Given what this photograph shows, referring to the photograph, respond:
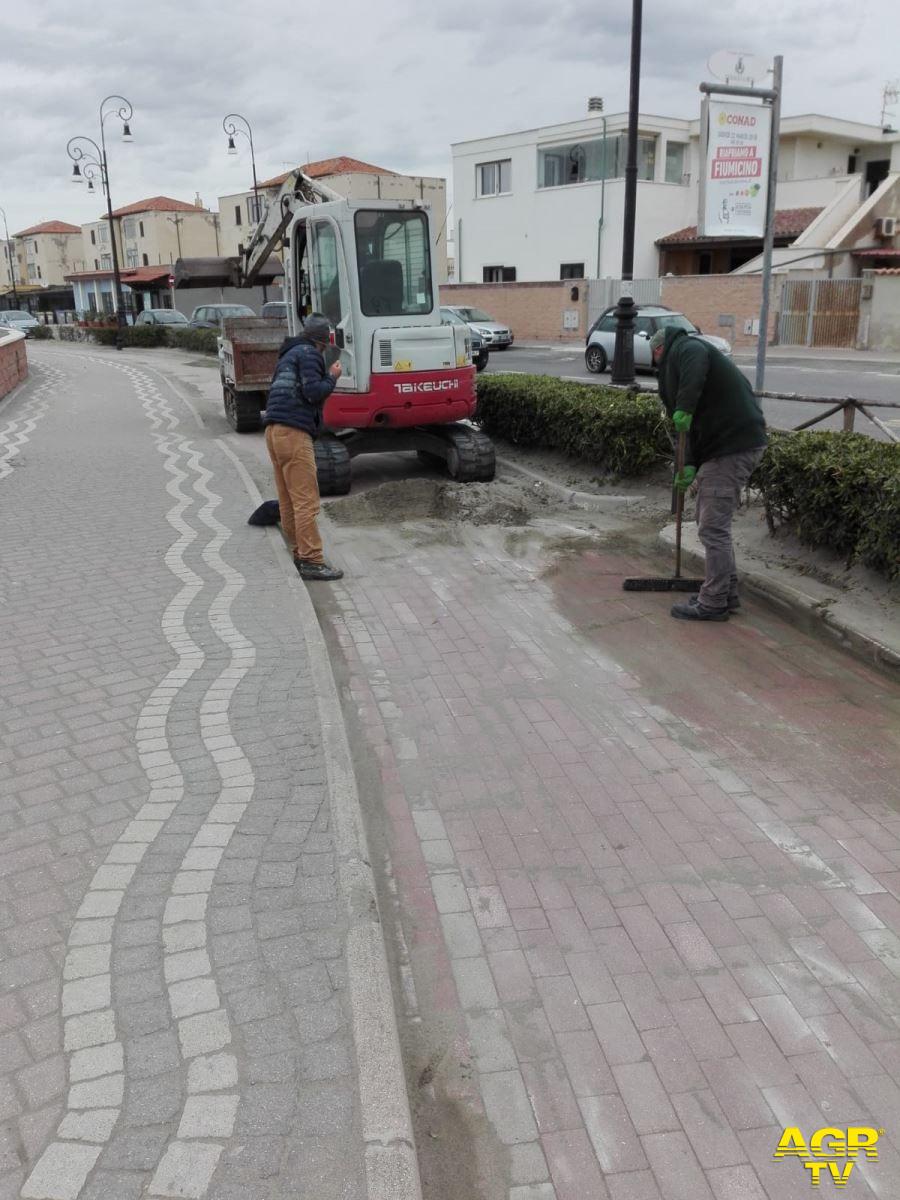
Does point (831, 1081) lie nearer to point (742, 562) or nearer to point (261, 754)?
point (261, 754)

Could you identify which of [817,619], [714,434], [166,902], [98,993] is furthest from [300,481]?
[98,993]

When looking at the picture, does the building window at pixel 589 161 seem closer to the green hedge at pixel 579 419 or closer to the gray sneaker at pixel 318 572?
the green hedge at pixel 579 419

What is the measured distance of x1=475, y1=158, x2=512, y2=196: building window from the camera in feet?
142

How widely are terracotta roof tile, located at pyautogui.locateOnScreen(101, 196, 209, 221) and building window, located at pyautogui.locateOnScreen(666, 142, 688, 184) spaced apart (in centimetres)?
4222

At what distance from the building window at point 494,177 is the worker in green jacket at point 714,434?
1591 inches

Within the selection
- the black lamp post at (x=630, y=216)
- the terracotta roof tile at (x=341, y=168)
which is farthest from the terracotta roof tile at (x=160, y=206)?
the black lamp post at (x=630, y=216)

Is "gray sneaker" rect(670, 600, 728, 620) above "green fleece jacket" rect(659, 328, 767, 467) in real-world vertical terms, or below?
below

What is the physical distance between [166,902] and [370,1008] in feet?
3.03

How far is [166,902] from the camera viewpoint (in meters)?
3.46

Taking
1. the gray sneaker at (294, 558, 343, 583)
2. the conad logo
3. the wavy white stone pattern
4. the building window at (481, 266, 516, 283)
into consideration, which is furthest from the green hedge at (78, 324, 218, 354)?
the wavy white stone pattern

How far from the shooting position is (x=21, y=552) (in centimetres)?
801

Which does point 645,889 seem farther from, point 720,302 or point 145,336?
point 145,336

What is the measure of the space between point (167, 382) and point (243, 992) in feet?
74.8

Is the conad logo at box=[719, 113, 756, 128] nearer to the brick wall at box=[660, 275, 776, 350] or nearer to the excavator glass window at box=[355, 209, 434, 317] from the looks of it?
the excavator glass window at box=[355, 209, 434, 317]
